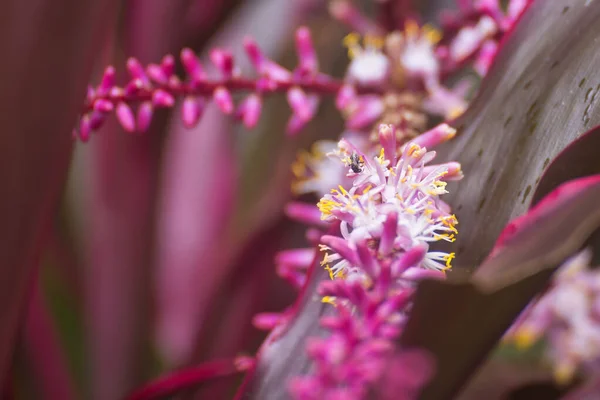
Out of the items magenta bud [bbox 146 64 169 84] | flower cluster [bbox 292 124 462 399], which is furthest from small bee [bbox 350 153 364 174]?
magenta bud [bbox 146 64 169 84]

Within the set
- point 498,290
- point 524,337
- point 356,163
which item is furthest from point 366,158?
point 524,337

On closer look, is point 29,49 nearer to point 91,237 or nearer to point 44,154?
point 44,154

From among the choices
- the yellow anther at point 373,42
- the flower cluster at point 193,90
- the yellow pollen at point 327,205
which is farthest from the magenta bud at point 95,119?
the yellow anther at point 373,42

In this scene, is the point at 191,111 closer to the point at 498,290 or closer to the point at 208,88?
the point at 208,88

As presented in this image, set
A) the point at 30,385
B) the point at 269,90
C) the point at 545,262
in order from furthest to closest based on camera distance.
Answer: the point at 30,385 < the point at 269,90 < the point at 545,262

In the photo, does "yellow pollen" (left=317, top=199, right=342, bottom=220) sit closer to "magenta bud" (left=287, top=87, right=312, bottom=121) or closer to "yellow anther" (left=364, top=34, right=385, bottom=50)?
"magenta bud" (left=287, top=87, right=312, bottom=121)

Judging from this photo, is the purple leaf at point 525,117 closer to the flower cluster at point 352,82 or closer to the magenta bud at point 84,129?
the flower cluster at point 352,82

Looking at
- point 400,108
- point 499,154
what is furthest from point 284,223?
point 499,154
